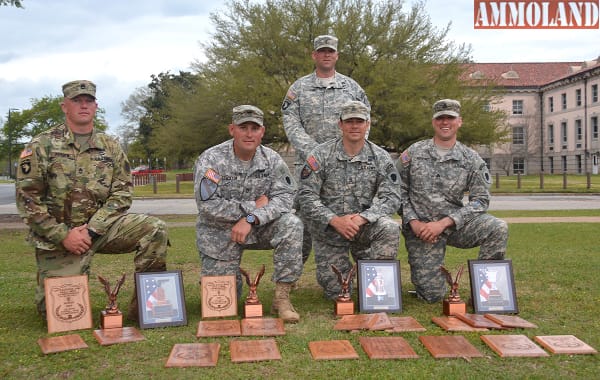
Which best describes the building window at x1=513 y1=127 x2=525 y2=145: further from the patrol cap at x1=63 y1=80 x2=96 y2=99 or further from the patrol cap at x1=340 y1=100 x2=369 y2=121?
the patrol cap at x1=63 y1=80 x2=96 y2=99

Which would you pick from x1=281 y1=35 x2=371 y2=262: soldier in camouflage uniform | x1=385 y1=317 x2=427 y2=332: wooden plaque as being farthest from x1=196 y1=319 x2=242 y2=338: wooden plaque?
x1=281 y1=35 x2=371 y2=262: soldier in camouflage uniform

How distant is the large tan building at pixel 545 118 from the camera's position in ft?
161

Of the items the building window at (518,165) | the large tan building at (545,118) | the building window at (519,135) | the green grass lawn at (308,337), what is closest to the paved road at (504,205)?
the green grass lawn at (308,337)

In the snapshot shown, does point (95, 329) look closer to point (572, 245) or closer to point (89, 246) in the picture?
point (89, 246)

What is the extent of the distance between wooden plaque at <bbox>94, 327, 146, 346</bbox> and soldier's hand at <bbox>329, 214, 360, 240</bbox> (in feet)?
5.55

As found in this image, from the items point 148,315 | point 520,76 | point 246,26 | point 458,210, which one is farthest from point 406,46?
point 520,76

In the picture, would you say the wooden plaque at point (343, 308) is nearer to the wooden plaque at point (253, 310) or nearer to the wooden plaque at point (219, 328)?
the wooden plaque at point (253, 310)

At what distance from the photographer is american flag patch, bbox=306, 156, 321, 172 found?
4.91 meters

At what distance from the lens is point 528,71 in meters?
57.7

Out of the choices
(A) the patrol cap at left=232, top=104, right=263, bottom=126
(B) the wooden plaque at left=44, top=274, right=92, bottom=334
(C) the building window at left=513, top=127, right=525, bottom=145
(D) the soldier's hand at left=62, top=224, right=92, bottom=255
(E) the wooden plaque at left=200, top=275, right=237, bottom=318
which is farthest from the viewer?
(C) the building window at left=513, top=127, right=525, bottom=145

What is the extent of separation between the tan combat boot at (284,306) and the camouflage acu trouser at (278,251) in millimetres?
56

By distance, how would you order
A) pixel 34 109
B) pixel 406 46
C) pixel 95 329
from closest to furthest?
pixel 95 329 → pixel 406 46 → pixel 34 109

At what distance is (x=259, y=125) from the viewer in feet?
15.2

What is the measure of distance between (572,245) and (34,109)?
5355cm
